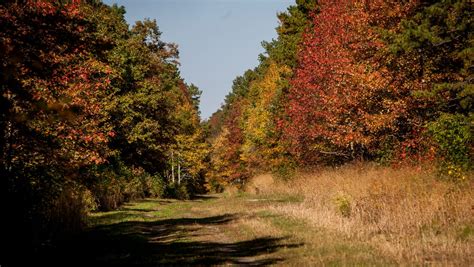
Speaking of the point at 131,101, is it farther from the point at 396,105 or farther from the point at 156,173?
the point at 396,105

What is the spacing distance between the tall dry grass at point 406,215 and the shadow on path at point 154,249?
251cm

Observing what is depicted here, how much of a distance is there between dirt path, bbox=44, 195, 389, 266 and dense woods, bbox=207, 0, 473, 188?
5.83 m

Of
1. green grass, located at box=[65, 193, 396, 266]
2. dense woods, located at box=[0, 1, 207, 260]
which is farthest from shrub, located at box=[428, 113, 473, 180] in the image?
dense woods, located at box=[0, 1, 207, 260]

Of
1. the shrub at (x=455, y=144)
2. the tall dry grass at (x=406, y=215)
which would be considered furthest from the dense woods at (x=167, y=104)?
the tall dry grass at (x=406, y=215)

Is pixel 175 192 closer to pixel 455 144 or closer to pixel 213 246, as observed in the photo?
pixel 213 246

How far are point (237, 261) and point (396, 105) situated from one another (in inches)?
585

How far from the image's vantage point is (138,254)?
1113 centimetres

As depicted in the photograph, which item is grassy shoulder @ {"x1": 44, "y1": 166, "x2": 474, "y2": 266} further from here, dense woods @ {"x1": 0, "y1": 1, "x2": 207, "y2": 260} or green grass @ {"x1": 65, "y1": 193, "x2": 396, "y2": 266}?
dense woods @ {"x1": 0, "y1": 1, "x2": 207, "y2": 260}

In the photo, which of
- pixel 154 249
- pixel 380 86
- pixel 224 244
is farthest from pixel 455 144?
pixel 154 249

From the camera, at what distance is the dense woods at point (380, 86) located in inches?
639

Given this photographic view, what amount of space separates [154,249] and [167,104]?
96.0ft

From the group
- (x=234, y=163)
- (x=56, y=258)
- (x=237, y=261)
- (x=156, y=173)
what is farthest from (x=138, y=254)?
(x=234, y=163)

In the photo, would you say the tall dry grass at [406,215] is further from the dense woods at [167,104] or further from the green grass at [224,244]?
the dense woods at [167,104]

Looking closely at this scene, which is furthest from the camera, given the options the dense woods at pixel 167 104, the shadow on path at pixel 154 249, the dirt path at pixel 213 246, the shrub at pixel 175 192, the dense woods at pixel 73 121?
the shrub at pixel 175 192
